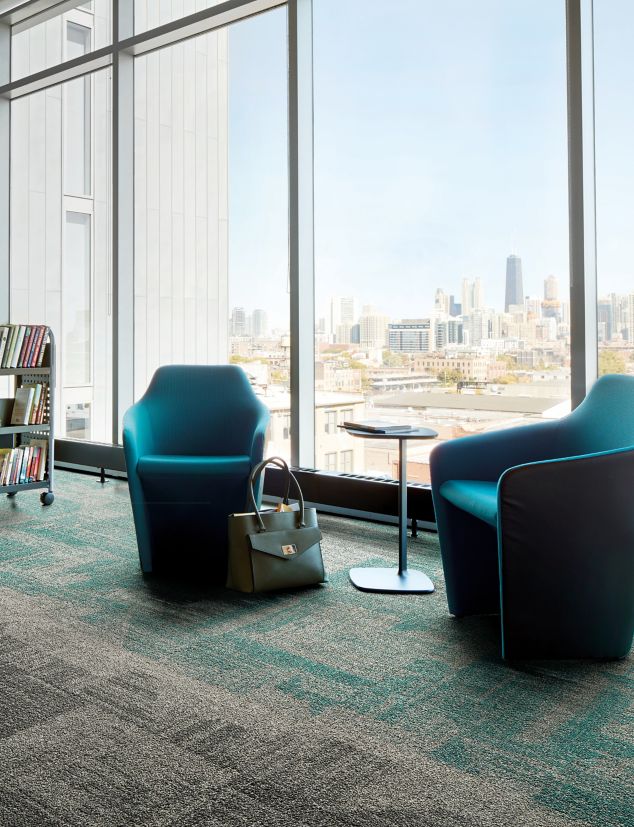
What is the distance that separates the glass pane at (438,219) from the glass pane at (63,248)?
2.49 meters

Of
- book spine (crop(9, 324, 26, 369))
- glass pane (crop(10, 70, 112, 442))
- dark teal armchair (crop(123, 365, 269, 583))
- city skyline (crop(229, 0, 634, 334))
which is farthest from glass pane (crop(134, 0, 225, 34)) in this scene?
dark teal armchair (crop(123, 365, 269, 583))

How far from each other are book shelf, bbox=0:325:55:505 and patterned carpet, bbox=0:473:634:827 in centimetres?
153

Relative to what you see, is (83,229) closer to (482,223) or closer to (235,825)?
(482,223)

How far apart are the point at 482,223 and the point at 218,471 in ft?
5.90

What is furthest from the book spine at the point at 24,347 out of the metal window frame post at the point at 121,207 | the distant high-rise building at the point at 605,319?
the distant high-rise building at the point at 605,319

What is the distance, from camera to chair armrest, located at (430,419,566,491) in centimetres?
255

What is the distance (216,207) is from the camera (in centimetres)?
543

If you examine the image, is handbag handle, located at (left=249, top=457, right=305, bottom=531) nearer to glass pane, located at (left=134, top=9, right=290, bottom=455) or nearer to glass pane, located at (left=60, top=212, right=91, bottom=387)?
glass pane, located at (left=134, top=9, right=290, bottom=455)

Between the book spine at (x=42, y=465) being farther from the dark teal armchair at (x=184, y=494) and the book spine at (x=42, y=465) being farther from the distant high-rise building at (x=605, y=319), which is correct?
the distant high-rise building at (x=605, y=319)

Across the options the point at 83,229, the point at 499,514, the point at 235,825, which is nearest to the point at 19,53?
the point at 83,229

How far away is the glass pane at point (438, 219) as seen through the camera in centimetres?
343

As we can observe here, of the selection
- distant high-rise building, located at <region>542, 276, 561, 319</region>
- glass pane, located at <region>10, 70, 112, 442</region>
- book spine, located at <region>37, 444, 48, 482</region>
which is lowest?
book spine, located at <region>37, 444, 48, 482</region>

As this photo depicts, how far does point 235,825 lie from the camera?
1370 millimetres

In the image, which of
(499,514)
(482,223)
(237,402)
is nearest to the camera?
(499,514)
